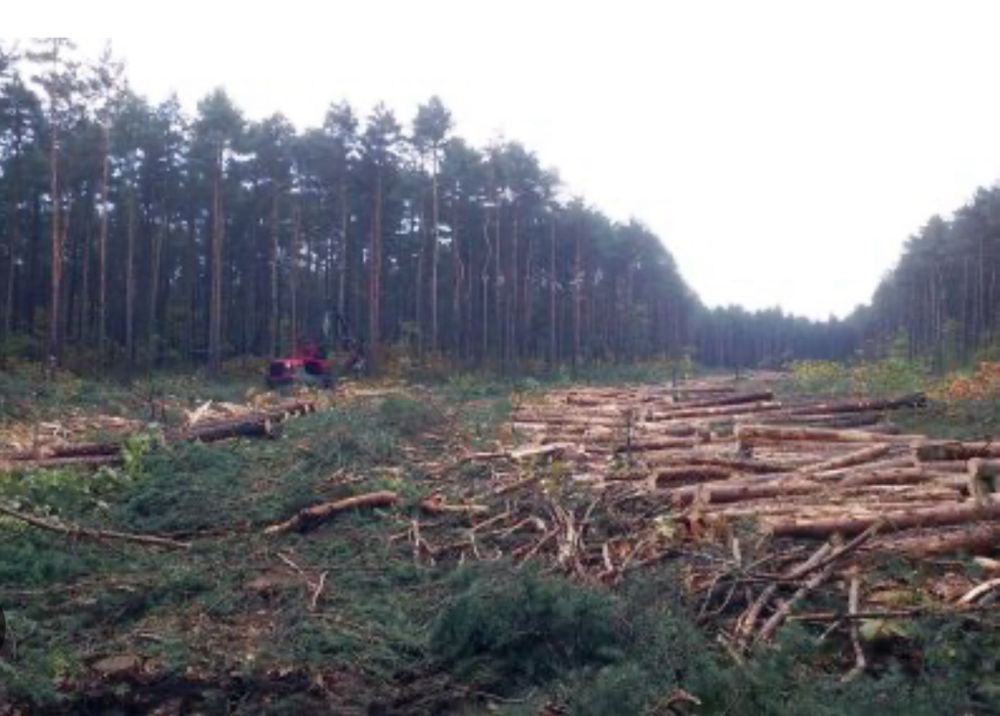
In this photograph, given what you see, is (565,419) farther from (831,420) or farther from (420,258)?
(420,258)

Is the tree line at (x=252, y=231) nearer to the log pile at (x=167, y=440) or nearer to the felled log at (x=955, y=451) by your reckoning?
the log pile at (x=167, y=440)

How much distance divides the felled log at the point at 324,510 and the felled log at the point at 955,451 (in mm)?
6021

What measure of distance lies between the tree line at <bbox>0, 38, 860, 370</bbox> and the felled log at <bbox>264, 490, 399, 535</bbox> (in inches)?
889

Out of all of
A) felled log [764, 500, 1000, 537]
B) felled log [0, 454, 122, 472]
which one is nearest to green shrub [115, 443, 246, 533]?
felled log [0, 454, 122, 472]

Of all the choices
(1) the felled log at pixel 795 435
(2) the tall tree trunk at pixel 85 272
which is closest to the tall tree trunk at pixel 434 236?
(2) the tall tree trunk at pixel 85 272

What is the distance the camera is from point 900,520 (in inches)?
343

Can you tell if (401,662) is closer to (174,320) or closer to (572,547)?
(572,547)

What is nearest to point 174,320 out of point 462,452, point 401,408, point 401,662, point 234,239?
point 234,239

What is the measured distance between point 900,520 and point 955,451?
316 centimetres

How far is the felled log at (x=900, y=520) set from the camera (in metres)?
8.67

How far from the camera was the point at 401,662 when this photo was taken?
23.7 feet

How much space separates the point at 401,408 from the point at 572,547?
9.81 metres

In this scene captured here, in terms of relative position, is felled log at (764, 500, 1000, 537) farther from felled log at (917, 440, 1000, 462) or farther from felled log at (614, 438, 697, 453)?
felled log at (614, 438, 697, 453)

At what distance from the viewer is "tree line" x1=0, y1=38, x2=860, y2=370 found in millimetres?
39156
